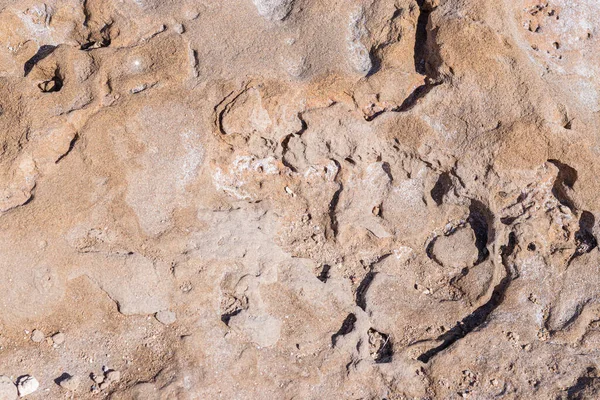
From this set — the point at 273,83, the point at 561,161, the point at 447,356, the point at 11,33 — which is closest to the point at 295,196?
the point at 273,83

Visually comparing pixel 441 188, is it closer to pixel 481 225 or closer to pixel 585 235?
pixel 481 225

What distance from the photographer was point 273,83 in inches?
171

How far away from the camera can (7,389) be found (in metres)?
3.63

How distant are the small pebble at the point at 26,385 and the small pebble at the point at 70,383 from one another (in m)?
0.15

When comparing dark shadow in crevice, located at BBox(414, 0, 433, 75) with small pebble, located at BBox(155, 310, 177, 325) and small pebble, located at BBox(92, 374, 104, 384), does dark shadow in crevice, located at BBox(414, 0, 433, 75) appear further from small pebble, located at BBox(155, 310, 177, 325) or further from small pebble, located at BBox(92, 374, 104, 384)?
small pebble, located at BBox(92, 374, 104, 384)

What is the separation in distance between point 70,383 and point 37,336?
421 millimetres

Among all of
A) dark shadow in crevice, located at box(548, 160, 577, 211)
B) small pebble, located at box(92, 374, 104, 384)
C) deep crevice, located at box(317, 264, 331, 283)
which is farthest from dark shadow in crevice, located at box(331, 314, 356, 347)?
dark shadow in crevice, located at box(548, 160, 577, 211)

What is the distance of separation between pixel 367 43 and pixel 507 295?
2187 mm

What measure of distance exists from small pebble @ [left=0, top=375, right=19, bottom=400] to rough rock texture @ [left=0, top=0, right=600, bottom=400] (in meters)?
0.05

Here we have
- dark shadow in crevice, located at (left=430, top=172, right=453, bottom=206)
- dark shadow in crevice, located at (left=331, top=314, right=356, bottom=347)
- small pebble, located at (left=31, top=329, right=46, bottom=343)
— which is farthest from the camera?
dark shadow in crevice, located at (left=430, top=172, right=453, bottom=206)

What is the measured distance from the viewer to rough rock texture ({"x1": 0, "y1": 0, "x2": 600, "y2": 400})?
12.9 feet

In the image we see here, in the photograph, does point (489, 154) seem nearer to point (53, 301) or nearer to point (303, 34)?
point (303, 34)

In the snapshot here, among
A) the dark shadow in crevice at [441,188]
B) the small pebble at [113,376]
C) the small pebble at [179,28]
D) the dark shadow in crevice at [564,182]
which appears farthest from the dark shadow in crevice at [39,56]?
the dark shadow in crevice at [564,182]

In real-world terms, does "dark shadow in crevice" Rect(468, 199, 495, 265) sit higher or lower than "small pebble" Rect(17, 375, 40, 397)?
higher
